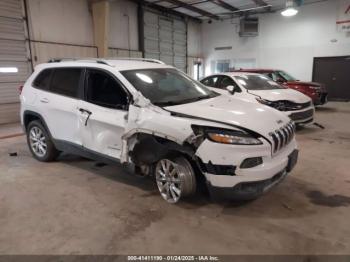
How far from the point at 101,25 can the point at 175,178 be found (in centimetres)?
901

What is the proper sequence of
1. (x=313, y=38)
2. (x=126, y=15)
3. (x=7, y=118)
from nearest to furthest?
(x=7, y=118)
(x=126, y=15)
(x=313, y=38)

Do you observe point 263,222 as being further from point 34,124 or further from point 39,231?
point 34,124

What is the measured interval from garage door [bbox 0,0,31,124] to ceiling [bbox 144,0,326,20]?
602 centimetres

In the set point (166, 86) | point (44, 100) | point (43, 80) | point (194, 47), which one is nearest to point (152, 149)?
point (166, 86)

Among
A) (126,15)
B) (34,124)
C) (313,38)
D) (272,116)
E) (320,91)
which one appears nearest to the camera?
(272,116)

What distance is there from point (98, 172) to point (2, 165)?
1.71 metres

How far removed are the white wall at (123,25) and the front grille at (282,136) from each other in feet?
32.1

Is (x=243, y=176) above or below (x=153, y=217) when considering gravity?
above

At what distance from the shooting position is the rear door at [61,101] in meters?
3.64

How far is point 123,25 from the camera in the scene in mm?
11906

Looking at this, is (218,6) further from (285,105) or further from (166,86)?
(166,86)

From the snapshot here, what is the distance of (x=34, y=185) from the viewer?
11.7ft

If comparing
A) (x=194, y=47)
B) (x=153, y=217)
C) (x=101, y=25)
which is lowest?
(x=153, y=217)

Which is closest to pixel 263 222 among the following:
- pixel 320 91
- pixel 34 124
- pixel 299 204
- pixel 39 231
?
pixel 299 204
